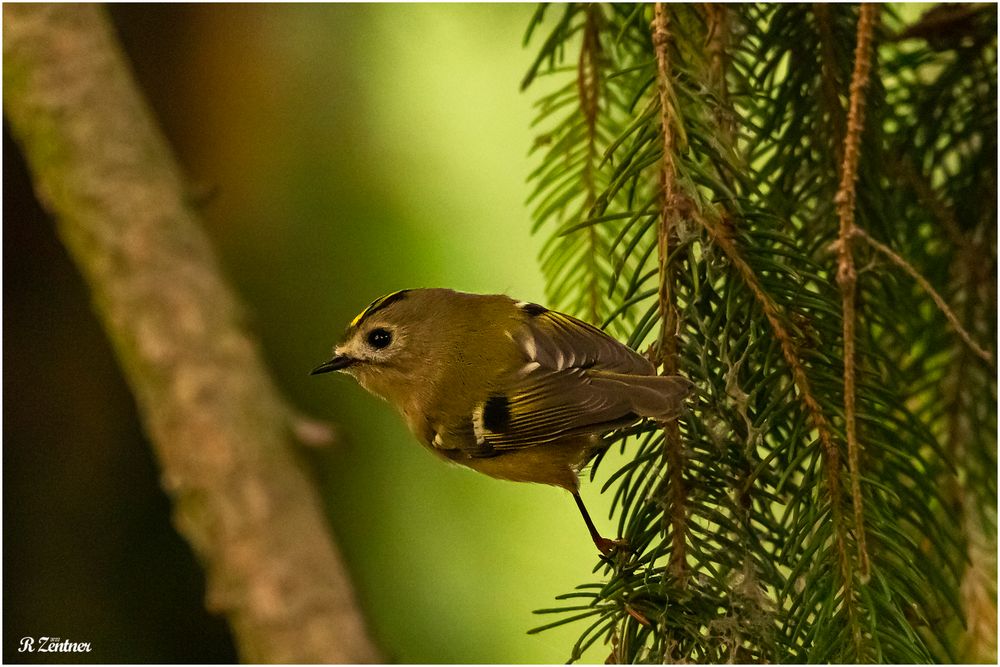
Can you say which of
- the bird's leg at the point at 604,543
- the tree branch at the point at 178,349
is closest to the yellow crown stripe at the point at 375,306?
the bird's leg at the point at 604,543

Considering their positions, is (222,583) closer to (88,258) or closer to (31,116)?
(88,258)

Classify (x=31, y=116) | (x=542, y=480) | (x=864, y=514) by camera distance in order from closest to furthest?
(x=864, y=514) → (x=542, y=480) → (x=31, y=116)

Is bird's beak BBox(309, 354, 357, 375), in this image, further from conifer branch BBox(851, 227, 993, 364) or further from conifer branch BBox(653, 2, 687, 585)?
conifer branch BBox(851, 227, 993, 364)

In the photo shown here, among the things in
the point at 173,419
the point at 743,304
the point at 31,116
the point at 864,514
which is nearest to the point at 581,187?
the point at 743,304

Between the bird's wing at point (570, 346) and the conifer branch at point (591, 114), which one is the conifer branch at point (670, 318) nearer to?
the bird's wing at point (570, 346)

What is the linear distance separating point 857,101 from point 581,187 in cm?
26

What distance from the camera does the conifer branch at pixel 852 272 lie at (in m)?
0.59

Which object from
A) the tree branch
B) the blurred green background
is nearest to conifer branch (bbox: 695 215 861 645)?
the blurred green background

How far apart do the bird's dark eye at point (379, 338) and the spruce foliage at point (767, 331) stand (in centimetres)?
16

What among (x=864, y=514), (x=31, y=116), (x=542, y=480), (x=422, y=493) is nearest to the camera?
(x=864, y=514)

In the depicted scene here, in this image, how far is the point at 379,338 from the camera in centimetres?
88

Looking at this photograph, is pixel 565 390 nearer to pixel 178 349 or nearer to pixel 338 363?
pixel 338 363

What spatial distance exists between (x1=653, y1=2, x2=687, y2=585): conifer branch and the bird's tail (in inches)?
0.9

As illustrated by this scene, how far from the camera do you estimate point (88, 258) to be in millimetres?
1193
